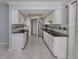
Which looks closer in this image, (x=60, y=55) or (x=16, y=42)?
(x=60, y=55)

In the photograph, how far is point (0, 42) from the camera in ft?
29.3

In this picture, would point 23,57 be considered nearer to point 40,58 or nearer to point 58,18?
point 40,58

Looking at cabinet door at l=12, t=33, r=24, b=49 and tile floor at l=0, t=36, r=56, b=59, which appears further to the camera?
cabinet door at l=12, t=33, r=24, b=49

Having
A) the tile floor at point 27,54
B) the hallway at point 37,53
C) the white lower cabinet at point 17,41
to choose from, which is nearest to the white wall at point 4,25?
the white lower cabinet at point 17,41

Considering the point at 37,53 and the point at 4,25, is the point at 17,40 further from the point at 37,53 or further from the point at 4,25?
the point at 4,25

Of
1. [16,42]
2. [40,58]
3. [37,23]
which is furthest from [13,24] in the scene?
[37,23]

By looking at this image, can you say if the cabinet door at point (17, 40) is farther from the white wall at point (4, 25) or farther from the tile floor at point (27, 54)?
the white wall at point (4, 25)

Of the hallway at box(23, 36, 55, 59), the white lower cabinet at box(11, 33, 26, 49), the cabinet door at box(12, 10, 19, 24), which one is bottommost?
the hallway at box(23, 36, 55, 59)

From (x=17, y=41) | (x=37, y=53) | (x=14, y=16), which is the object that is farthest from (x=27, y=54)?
(x=14, y=16)

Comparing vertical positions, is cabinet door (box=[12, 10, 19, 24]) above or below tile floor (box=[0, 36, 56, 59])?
above

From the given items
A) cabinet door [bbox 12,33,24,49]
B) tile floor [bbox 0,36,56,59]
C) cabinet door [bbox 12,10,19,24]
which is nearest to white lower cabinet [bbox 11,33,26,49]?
cabinet door [bbox 12,33,24,49]

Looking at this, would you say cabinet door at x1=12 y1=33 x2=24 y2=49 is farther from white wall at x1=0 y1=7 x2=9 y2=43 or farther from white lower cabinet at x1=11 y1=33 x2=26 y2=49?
white wall at x1=0 y1=7 x2=9 y2=43

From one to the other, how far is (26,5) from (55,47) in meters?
2.95

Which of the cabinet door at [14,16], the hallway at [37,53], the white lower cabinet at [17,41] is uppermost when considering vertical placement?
the cabinet door at [14,16]
